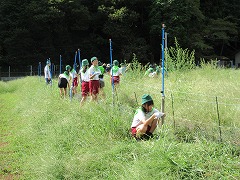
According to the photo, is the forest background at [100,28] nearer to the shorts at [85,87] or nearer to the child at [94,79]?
the shorts at [85,87]

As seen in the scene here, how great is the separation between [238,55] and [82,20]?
21.0m

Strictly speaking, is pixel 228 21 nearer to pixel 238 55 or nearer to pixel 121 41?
pixel 238 55

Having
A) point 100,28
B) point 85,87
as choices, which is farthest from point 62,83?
point 100,28

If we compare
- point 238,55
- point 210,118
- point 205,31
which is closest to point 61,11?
point 205,31

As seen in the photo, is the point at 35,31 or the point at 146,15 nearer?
the point at 35,31

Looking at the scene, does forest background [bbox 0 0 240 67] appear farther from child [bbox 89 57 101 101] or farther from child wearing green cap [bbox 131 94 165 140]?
child wearing green cap [bbox 131 94 165 140]

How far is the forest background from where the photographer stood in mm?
31172

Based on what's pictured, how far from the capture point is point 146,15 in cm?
3616

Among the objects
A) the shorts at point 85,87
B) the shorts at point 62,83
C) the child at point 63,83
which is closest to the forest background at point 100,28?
the child at point 63,83

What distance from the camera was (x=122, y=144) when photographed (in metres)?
5.01

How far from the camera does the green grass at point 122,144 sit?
3.97 m

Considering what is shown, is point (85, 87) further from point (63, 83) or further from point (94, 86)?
point (63, 83)

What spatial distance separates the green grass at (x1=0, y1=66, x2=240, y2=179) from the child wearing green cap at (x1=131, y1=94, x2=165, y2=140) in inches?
7.8

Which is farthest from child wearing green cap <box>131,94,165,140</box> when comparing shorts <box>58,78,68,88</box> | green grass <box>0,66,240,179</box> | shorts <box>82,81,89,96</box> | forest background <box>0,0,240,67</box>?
forest background <box>0,0,240,67</box>
